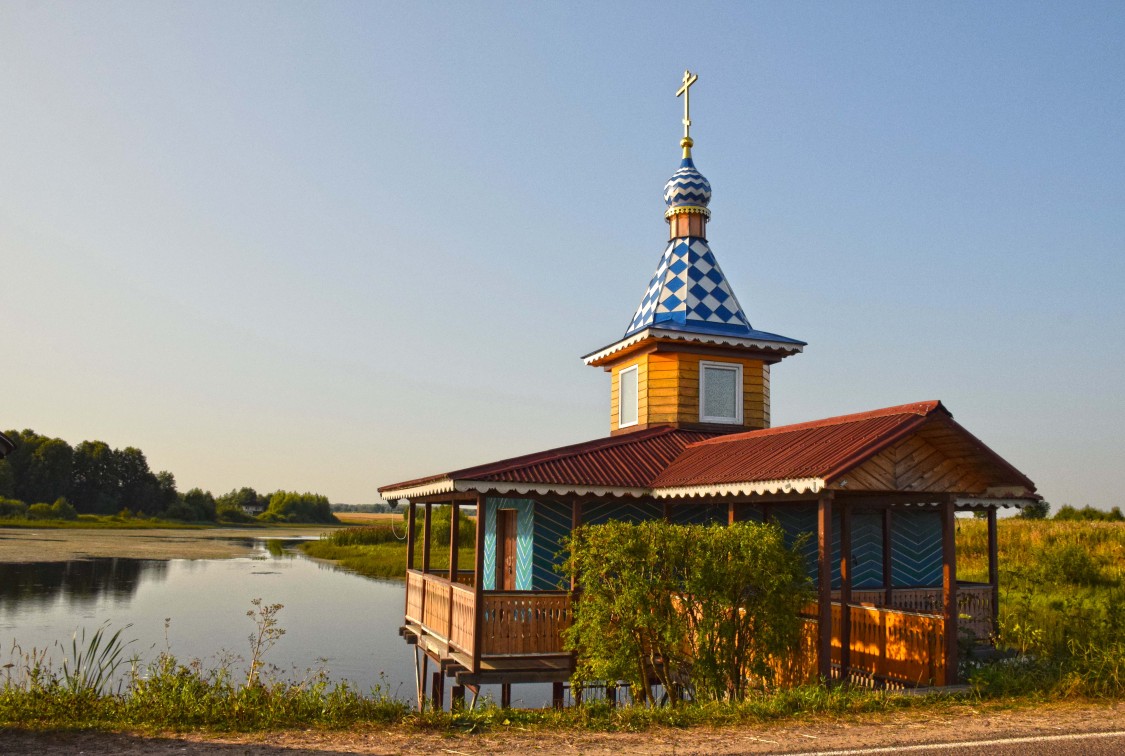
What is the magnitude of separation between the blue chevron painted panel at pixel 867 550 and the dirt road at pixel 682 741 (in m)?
7.29

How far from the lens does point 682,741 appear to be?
7703 millimetres

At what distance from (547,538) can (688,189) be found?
920cm

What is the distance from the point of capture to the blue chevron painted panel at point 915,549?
1625 cm

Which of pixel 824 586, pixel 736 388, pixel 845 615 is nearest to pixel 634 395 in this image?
pixel 736 388

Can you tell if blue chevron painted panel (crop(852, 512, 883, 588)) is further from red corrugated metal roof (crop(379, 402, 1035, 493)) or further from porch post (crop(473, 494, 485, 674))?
porch post (crop(473, 494, 485, 674))

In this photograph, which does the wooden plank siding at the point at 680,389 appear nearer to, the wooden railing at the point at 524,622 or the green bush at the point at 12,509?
the wooden railing at the point at 524,622

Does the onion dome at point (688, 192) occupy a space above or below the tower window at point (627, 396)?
above

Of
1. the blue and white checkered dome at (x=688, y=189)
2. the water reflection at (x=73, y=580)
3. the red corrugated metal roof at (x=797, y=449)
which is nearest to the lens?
the red corrugated metal roof at (x=797, y=449)

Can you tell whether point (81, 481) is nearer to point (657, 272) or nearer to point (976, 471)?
point (657, 272)

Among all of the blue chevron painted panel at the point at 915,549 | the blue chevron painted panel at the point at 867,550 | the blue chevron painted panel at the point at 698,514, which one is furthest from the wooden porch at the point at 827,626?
the blue chevron painted panel at the point at 698,514

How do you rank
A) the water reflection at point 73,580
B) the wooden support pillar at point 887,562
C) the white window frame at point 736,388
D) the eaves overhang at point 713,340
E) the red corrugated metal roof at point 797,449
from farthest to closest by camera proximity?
the water reflection at point 73,580, the white window frame at point 736,388, the eaves overhang at point 713,340, the wooden support pillar at point 887,562, the red corrugated metal roof at point 797,449

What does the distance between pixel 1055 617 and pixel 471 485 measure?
1462 centimetres

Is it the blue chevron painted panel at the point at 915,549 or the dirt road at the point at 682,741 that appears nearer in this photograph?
the dirt road at the point at 682,741

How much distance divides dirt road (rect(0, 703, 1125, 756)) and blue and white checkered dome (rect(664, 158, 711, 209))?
13828mm
